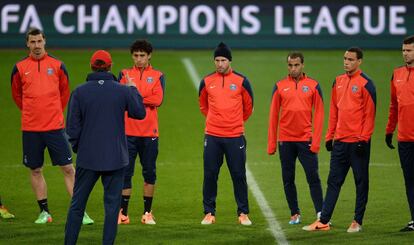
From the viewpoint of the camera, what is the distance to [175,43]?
27.0 m

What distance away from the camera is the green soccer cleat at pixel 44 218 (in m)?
12.4

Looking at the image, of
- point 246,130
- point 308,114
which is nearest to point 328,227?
point 308,114

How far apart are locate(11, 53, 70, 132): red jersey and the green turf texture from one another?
119cm

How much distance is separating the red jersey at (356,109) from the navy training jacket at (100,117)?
2652 millimetres

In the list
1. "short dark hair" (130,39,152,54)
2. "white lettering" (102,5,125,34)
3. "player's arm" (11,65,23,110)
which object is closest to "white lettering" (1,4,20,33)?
"white lettering" (102,5,125,34)

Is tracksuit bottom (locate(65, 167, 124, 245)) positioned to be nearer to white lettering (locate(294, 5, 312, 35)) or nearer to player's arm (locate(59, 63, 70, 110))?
player's arm (locate(59, 63, 70, 110))

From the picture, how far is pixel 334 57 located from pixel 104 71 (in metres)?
16.8

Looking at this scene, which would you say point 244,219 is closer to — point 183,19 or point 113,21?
point 183,19

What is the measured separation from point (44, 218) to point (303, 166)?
3125 millimetres

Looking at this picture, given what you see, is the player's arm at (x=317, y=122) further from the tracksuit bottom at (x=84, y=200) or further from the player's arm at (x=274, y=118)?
the tracksuit bottom at (x=84, y=200)

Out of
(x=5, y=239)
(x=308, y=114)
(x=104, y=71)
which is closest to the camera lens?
(x=104, y=71)

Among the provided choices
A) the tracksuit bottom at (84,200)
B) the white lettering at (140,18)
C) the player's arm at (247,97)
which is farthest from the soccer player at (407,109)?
the white lettering at (140,18)

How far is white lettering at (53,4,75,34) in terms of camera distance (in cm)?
2644

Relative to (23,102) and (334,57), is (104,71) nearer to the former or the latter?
(23,102)
